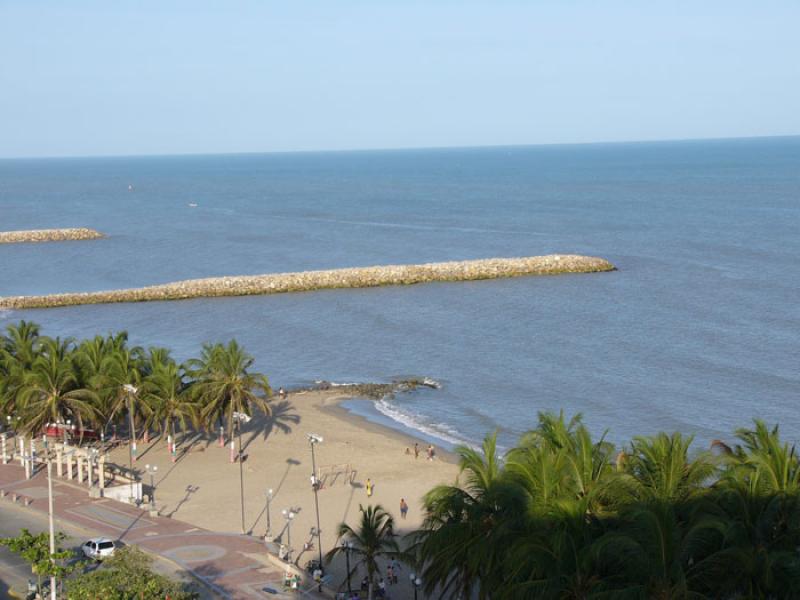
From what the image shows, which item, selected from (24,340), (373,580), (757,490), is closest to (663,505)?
(757,490)

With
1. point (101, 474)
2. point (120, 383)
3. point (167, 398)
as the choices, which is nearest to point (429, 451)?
point (167, 398)

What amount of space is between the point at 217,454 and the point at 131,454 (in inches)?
203

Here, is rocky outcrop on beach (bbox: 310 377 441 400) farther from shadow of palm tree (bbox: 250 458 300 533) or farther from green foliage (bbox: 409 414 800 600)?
green foliage (bbox: 409 414 800 600)

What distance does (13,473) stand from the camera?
53.6 m

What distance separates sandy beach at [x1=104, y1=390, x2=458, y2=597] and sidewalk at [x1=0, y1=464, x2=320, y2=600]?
2.48 meters

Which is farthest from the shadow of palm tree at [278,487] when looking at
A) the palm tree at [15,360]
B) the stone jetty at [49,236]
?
the stone jetty at [49,236]

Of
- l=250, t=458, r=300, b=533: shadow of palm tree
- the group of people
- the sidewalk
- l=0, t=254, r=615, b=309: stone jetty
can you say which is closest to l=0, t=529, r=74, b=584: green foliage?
the sidewalk

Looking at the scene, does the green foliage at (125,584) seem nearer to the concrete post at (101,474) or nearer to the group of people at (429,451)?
the concrete post at (101,474)

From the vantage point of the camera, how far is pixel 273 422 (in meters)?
65.4

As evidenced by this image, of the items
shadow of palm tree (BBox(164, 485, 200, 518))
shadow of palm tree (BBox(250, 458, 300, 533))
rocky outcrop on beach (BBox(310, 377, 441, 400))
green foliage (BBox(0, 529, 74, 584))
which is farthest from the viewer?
rocky outcrop on beach (BBox(310, 377, 441, 400))

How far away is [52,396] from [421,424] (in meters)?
21.0

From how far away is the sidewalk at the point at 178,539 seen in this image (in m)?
38.1

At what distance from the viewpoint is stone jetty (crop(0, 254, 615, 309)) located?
10991 centimetres

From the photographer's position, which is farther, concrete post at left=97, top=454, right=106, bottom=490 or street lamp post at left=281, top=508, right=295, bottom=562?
concrete post at left=97, top=454, right=106, bottom=490
